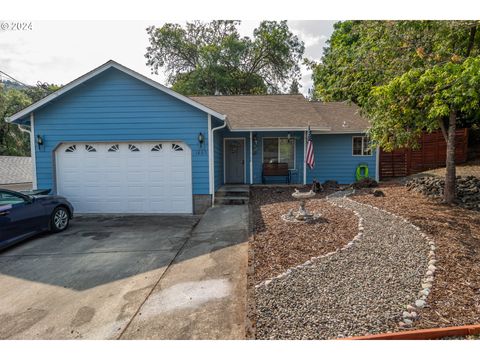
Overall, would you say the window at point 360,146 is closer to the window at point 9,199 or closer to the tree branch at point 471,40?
the tree branch at point 471,40

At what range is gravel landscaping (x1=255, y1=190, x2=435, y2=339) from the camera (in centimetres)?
265

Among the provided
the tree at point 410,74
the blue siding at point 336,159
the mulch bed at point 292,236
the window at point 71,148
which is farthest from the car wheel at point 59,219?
the blue siding at point 336,159

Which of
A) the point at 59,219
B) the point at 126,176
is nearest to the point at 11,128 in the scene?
the point at 126,176

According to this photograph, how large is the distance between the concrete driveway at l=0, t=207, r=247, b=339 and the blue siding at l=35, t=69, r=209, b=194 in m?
3.08

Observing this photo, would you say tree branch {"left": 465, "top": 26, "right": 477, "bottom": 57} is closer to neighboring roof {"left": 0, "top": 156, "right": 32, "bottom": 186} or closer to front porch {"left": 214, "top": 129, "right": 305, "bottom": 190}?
front porch {"left": 214, "top": 129, "right": 305, "bottom": 190}

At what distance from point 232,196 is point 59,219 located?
487cm

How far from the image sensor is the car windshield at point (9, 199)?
5473mm

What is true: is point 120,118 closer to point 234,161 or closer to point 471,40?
point 234,161

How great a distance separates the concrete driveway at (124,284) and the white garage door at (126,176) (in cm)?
205

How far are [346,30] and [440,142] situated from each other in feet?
37.3

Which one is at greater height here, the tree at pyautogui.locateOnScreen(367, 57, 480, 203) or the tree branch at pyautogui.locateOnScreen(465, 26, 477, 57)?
the tree branch at pyautogui.locateOnScreen(465, 26, 477, 57)

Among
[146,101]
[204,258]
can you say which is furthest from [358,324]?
[146,101]

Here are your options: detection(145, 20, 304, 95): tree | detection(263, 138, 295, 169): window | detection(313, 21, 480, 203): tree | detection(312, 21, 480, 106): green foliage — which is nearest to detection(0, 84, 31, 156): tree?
detection(145, 20, 304, 95): tree

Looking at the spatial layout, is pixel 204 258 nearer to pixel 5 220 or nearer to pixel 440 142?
pixel 5 220
